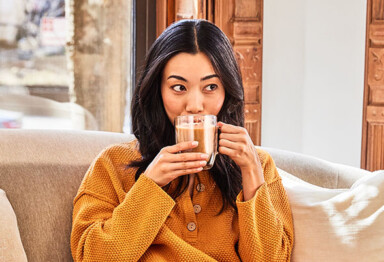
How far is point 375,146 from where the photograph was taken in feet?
11.9

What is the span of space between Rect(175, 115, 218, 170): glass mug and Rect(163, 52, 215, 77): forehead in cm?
21

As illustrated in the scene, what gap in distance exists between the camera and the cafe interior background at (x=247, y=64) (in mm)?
3098

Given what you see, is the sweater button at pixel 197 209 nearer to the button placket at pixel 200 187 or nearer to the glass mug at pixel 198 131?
the button placket at pixel 200 187

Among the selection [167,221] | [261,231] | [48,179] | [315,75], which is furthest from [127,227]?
[315,75]

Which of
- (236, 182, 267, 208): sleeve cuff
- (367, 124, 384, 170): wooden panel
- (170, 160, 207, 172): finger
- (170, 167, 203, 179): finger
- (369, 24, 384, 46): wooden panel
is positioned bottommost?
(367, 124, 384, 170): wooden panel

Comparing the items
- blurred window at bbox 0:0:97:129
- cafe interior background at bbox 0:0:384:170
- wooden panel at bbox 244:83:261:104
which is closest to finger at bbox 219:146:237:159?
cafe interior background at bbox 0:0:384:170

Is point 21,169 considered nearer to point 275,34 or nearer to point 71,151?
point 71,151

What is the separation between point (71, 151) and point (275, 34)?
7.41 feet

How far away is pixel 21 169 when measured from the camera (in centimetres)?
166

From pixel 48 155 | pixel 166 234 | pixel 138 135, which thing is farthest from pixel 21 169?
pixel 166 234

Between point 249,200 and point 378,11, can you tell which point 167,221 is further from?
point 378,11

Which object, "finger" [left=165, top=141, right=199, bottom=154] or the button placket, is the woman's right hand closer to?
"finger" [left=165, top=141, right=199, bottom=154]

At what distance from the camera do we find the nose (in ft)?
4.46

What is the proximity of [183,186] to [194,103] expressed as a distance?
0.87 feet
